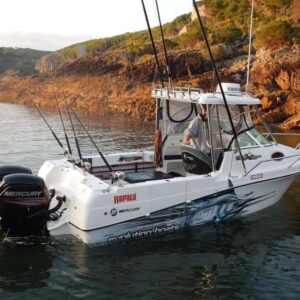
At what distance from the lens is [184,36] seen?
48406mm

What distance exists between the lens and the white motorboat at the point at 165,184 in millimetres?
7164

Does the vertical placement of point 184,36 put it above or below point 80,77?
above

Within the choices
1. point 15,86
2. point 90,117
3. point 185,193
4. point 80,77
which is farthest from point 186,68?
point 185,193

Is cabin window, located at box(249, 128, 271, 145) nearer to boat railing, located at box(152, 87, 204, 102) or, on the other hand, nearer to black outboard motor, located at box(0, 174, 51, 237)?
boat railing, located at box(152, 87, 204, 102)

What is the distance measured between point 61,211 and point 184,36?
4307 centimetres

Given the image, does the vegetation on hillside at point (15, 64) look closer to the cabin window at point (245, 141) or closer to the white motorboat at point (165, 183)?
the white motorboat at point (165, 183)

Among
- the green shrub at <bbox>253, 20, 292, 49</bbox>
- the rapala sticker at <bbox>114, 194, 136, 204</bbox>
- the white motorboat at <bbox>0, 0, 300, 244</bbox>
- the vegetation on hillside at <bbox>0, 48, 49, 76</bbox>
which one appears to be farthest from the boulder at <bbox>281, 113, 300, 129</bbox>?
the vegetation on hillside at <bbox>0, 48, 49, 76</bbox>

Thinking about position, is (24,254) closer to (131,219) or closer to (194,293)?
(131,219)

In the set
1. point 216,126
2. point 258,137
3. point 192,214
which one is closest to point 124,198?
point 192,214

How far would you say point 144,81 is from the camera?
40125 mm

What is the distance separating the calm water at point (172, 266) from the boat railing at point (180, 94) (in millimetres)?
2469

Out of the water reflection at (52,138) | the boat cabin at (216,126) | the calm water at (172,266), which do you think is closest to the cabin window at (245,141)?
the boat cabin at (216,126)

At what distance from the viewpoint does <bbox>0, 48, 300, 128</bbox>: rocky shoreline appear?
28666 millimetres

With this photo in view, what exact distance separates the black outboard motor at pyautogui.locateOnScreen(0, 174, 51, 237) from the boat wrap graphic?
1.00 meters
